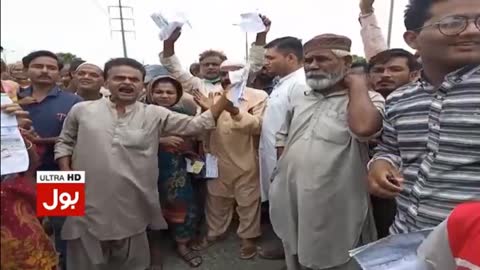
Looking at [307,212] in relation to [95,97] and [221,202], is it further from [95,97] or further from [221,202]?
[95,97]

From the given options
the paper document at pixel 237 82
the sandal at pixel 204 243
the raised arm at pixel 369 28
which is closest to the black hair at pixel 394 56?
the raised arm at pixel 369 28

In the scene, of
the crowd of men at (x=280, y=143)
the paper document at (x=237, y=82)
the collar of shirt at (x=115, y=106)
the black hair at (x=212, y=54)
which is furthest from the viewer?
the black hair at (x=212, y=54)

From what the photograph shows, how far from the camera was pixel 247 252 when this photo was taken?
3.82m

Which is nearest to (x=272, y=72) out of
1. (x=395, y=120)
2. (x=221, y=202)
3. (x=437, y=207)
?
(x=221, y=202)

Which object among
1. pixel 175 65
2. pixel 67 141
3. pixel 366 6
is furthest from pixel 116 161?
pixel 366 6

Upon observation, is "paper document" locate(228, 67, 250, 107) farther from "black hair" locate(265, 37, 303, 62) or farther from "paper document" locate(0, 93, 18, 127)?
"paper document" locate(0, 93, 18, 127)

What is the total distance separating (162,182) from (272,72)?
1.37 metres

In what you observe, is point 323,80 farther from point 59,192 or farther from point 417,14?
point 59,192

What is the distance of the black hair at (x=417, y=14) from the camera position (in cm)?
154

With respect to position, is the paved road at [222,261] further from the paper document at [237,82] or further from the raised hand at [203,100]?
the paper document at [237,82]

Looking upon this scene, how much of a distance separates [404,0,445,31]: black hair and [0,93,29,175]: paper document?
4.17 feet

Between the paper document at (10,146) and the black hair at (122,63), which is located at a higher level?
the black hair at (122,63)

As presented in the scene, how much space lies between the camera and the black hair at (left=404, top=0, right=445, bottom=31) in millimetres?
1539

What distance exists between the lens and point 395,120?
1.69 meters
